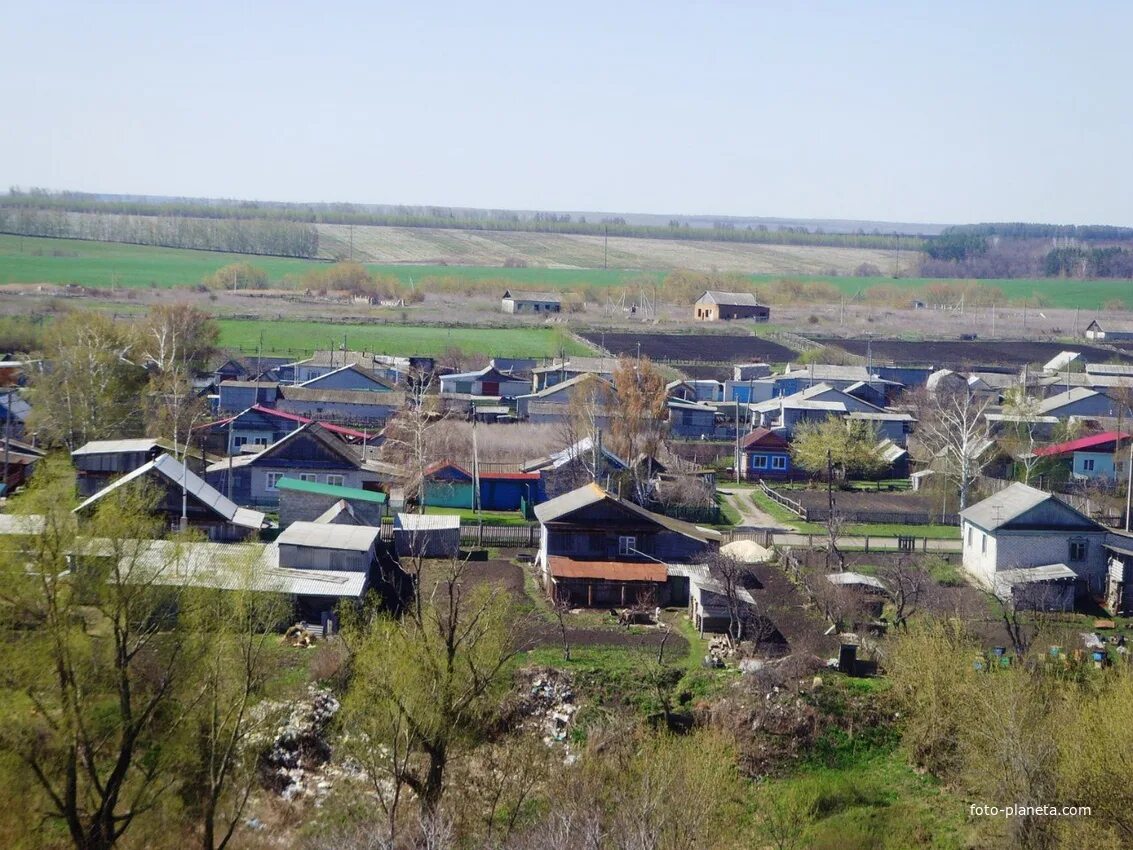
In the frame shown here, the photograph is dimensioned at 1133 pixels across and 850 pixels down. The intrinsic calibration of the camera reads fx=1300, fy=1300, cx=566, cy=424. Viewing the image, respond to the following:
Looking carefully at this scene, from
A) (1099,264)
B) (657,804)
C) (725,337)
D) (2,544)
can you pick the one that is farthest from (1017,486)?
(1099,264)

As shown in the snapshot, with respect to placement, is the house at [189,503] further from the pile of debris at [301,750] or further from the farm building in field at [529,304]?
the farm building in field at [529,304]

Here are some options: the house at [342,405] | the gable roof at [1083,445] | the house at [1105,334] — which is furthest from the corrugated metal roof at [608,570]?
the house at [1105,334]

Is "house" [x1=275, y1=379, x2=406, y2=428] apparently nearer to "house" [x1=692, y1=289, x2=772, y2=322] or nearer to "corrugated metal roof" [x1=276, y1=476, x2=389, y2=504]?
"corrugated metal roof" [x1=276, y1=476, x2=389, y2=504]

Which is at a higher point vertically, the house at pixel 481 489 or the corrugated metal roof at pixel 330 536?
the corrugated metal roof at pixel 330 536

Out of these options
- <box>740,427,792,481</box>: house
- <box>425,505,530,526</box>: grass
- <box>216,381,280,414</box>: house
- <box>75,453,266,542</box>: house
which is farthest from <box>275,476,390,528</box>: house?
<box>216,381,280,414</box>: house

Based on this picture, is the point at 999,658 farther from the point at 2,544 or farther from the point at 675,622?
the point at 2,544

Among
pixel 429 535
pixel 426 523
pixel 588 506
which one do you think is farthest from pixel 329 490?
pixel 588 506
